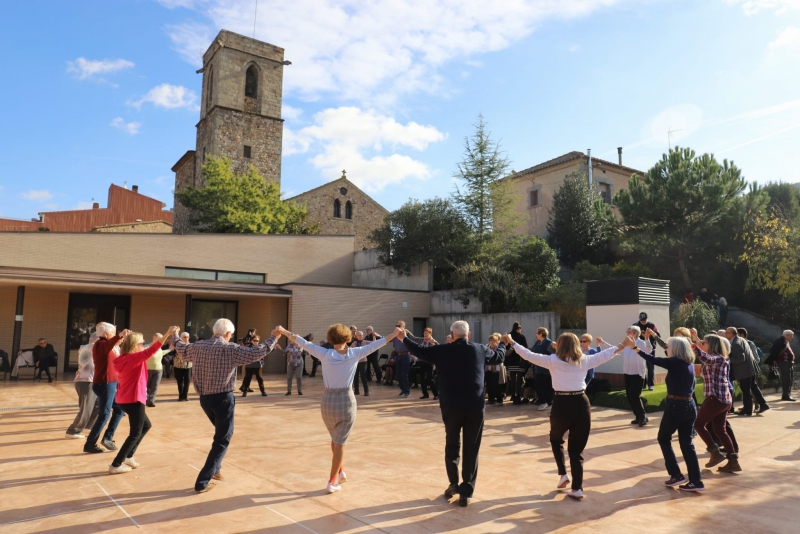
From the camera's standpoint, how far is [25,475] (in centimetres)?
606

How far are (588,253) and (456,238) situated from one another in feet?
27.7

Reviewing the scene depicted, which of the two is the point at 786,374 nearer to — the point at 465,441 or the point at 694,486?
the point at 694,486

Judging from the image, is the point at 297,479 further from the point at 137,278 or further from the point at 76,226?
the point at 76,226

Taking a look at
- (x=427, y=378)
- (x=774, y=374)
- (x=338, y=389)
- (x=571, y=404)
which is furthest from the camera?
(x=774, y=374)

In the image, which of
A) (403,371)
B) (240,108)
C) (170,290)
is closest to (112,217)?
(240,108)

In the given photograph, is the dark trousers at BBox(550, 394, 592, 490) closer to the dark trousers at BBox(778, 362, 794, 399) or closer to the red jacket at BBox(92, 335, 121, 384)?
the red jacket at BBox(92, 335, 121, 384)

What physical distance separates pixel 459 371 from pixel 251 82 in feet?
124

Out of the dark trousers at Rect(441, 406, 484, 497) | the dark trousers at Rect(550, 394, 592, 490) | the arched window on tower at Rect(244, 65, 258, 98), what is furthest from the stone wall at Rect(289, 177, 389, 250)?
the dark trousers at Rect(441, 406, 484, 497)

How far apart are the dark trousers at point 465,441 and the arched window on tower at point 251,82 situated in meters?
37.1

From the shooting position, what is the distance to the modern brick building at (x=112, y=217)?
41781 millimetres

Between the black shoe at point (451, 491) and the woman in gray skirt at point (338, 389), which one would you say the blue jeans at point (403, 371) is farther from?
the black shoe at point (451, 491)

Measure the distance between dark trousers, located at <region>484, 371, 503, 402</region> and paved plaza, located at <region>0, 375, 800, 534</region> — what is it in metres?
2.12

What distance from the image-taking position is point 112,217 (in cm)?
4322

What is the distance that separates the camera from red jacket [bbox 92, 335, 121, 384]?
7.16 m
